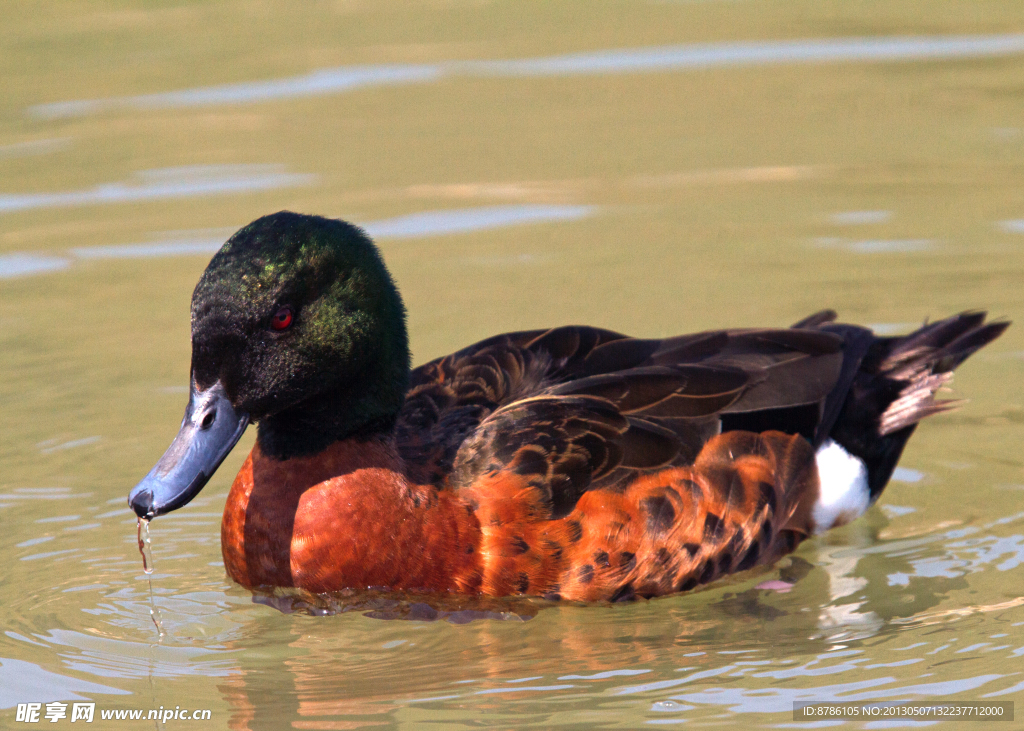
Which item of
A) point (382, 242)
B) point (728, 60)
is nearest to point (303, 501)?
point (382, 242)

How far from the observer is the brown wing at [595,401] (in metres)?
5.84

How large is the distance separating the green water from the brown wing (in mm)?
589

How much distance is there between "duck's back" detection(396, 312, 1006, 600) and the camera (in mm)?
5754

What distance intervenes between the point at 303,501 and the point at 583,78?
24.9ft

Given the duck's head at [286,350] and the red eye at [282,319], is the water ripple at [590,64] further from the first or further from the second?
the red eye at [282,319]

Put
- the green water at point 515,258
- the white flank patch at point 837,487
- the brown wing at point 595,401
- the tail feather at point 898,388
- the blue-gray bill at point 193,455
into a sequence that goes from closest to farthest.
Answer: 1. the blue-gray bill at point 193,455
2. the green water at point 515,258
3. the brown wing at point 595,401
4. the white flank patch at point 837,487
5. the tail feather at point 898,388

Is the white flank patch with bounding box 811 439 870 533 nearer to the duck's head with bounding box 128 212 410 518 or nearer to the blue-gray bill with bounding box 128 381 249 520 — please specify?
the duck's head with bounding box 128 212 410 518

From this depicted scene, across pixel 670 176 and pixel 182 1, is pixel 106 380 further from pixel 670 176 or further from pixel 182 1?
pixel 182 1

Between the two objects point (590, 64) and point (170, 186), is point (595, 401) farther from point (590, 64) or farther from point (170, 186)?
point (590, 64)

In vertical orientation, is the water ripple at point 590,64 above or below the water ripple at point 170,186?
above

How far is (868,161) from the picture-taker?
35.4ft

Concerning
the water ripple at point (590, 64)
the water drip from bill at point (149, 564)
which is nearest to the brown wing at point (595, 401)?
the water drip from bill at point (149, 564)

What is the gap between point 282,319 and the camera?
5484 millimetres

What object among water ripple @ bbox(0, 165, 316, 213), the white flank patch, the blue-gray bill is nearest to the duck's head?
the blue-gray bill
